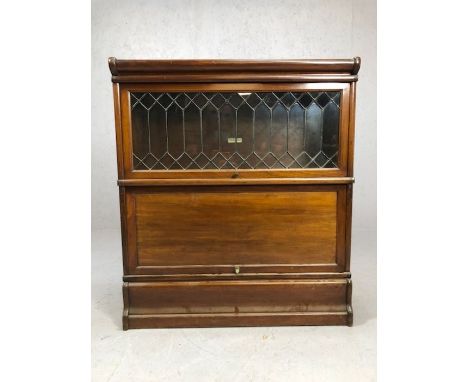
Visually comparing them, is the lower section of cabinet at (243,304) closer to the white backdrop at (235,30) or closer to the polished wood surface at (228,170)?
the polished wood surface at (228,170)

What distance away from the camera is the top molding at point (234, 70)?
1587mm

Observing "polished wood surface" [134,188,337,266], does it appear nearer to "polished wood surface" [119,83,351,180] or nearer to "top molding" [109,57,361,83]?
"polished wood surface" [119,83,351,180]

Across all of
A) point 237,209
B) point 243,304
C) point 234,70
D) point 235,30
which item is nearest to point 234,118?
point 234,70

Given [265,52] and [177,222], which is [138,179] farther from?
[265,52]

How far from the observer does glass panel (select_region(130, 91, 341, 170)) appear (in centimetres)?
170

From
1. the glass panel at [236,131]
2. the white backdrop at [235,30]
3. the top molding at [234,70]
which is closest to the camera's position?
the top molding at [234,70]

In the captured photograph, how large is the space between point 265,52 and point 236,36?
0.29 meters

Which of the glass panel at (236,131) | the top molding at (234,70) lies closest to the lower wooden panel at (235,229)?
the glass panel at (236,131)

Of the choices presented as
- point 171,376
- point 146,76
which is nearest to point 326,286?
point 171,376

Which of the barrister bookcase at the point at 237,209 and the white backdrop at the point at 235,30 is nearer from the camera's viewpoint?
the barrister bookcase at the point at 237,209

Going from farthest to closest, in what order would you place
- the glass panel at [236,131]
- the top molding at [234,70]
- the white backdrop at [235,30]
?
the white backdrop at [235,30] → the glass panel at [236,131] → the top molding at [234,70]

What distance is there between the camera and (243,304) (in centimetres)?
173

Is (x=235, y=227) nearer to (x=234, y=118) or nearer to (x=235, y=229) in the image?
(x=235, y=229)

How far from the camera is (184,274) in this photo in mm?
1723
